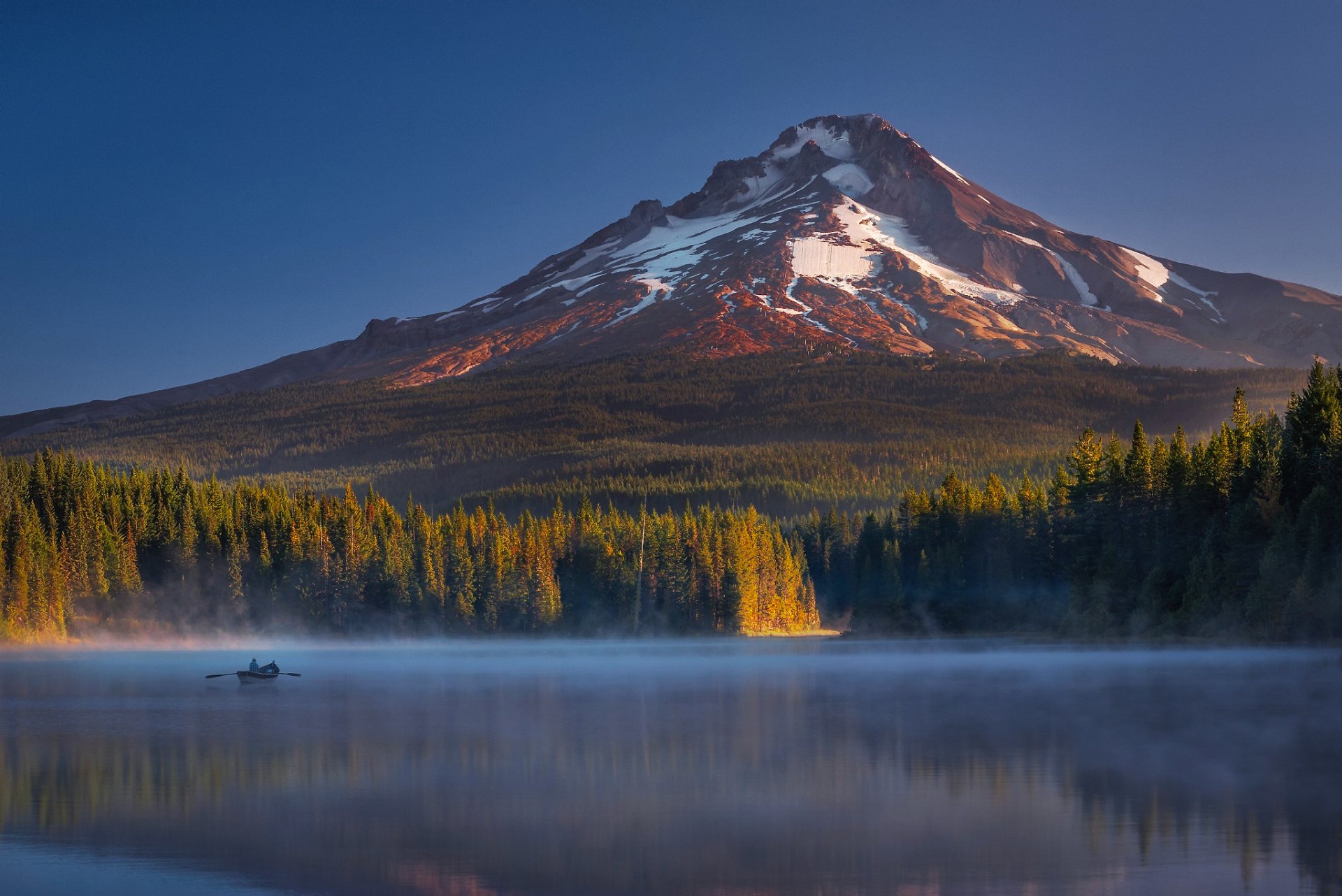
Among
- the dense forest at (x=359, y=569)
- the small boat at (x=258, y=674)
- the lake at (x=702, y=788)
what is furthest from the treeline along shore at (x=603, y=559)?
the small boat at (x=258, y=674)

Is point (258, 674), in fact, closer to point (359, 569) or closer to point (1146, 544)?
point (1146, 544)

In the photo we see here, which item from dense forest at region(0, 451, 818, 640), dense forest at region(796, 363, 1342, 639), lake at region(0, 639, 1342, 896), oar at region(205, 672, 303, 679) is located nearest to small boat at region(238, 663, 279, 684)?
oar at region(205, 672, 303, 679)

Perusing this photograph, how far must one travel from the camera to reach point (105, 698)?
5544 centimetres

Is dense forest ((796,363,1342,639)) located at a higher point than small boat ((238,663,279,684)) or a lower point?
higher

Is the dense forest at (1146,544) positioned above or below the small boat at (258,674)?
above

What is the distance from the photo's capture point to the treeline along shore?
272 ft

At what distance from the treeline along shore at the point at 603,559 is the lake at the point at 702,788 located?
85.3 ft

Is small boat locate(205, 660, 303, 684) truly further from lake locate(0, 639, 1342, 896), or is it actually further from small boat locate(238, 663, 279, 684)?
lake locate(0, 639, 1342, 896)

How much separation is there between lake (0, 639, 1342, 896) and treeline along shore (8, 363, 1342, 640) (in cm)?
2600

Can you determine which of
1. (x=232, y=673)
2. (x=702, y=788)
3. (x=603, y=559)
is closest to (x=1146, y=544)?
(x=232, y=673)

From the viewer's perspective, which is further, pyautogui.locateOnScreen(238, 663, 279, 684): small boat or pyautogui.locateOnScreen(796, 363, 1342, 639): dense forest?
pyautogui.locateOnScreen(238, 663, 279, 684): small boat

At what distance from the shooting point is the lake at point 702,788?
68.8 feet

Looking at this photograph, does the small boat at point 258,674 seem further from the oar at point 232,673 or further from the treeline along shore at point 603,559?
the treeline along shore at point 603,559

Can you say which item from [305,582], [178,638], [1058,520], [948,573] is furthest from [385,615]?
[1058,520]
